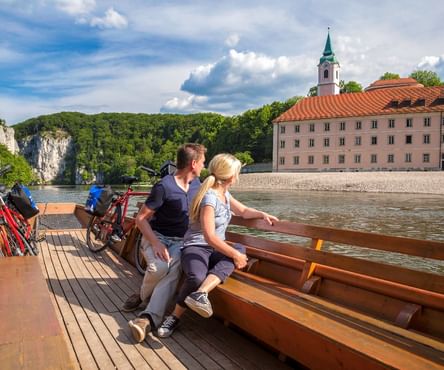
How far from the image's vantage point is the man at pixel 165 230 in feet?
13.1

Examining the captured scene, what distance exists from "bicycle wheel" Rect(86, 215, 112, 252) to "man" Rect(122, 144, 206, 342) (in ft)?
10.3

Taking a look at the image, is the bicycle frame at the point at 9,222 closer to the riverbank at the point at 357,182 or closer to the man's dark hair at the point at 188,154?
the man's dark hair at the point at 188,154

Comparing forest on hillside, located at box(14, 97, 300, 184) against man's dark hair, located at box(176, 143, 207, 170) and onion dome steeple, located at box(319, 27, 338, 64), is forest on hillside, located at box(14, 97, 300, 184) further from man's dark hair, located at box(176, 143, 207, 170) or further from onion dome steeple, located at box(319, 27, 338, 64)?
man's dark hair, located at box(176, 143, 207, 170)

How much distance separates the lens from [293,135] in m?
69.2

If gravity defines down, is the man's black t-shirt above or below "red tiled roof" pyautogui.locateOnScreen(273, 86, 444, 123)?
below

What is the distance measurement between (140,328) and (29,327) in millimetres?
1017

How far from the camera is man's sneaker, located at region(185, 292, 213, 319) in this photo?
3.47 m

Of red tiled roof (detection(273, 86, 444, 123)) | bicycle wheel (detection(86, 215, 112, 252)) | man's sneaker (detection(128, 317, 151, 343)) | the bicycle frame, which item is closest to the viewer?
man's sneaker (detection(128, 317, 151, 343))

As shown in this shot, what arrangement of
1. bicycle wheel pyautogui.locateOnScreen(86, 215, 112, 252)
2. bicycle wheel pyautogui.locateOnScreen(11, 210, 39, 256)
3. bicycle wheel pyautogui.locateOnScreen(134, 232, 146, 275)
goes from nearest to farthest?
1. bicycle wheel pyautogui.locateOnScreen(134, 232, 146, 275)
2. bicycle wheel pyautogui.locateOnScreen(11, 210, 39, 256)
3. bicycle wheel pyautogui.locateOnScreen(86, 215, 112, 252)

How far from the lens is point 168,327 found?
12.5ft

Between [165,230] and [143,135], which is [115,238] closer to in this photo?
[165,230]

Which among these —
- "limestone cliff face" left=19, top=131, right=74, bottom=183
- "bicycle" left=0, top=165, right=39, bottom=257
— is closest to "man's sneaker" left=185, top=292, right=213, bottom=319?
"bicycle" left=0, top=165, right=39, bottom=257

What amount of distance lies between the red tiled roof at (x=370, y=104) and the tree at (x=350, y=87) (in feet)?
67.9

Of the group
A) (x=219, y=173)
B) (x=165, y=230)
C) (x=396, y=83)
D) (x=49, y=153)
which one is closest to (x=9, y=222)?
(x=165, y=230)
